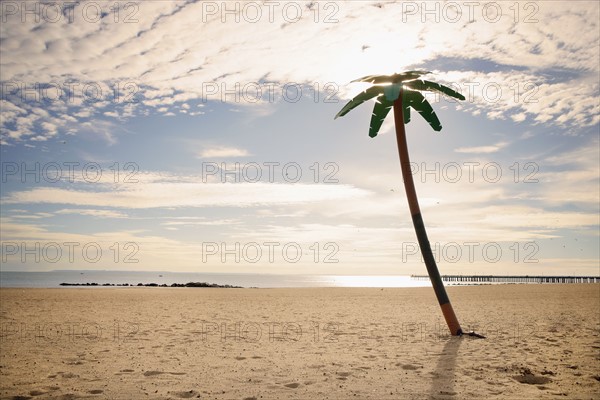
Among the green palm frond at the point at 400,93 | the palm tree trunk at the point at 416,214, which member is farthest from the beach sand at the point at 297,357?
the green palm frond at the point at 400,93

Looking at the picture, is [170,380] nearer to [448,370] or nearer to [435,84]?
[448,370]

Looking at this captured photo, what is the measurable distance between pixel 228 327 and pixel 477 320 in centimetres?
1030

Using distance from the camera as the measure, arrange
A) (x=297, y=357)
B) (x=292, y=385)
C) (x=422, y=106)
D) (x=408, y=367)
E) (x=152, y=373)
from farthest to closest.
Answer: (x=422, y=106) < (x=297, y=357) < (x=408, y=367) < (x=152, y=373) < (x=292, y=385)

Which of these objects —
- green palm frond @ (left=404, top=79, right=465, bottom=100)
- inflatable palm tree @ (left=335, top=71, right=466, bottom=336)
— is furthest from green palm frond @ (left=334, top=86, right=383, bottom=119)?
green palm frond @ (left=404, top=79, right=465, bottom=100)

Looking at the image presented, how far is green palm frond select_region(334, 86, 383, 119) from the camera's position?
13227 millimetres

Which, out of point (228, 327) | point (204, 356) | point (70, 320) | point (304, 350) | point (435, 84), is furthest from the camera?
point (70, 320)

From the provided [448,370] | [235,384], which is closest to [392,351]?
[448,370]

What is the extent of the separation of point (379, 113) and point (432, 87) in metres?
1.93

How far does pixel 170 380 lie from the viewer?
8.80 metres

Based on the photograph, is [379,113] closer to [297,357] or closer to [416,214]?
[416,214]

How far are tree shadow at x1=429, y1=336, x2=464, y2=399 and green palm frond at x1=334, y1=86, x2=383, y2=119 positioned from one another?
7.67 metres

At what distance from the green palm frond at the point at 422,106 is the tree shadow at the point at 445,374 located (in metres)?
7.13

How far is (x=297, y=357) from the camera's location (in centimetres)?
1088

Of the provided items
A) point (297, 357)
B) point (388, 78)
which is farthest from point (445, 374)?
point (388, 78)
